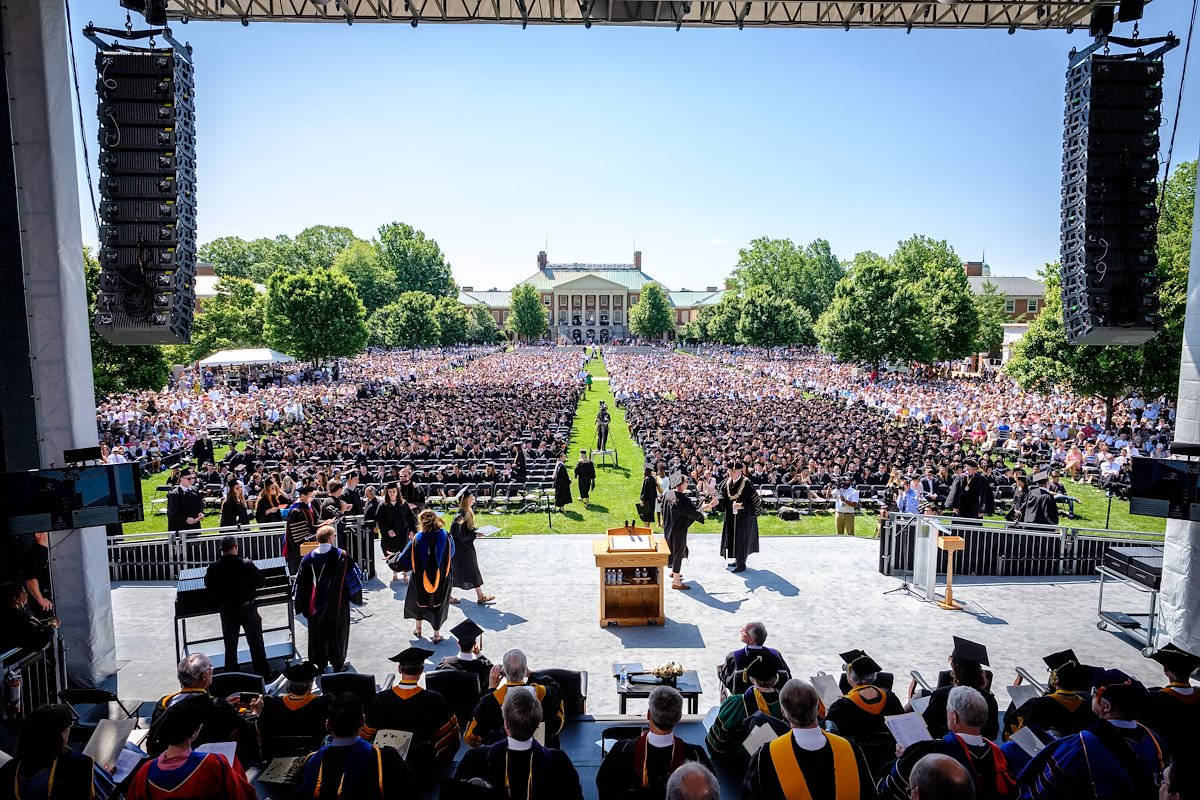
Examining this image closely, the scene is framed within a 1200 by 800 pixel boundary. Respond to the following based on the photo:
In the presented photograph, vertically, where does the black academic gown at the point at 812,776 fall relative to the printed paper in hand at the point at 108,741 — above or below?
above

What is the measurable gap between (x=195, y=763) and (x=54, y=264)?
5.16 metres

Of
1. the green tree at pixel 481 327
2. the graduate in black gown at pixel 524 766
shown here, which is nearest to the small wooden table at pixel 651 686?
the graduate in black gown at pixel 524 766

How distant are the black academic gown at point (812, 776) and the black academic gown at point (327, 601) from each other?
461cm

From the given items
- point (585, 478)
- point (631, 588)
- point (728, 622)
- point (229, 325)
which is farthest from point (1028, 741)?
point (229, 325)

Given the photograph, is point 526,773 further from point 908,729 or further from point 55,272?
point 55,272

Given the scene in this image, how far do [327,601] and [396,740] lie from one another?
2.97 m

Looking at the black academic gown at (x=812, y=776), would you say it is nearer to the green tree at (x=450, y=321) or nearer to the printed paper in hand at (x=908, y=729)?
the printed paper in hand at (x=908, y=729)

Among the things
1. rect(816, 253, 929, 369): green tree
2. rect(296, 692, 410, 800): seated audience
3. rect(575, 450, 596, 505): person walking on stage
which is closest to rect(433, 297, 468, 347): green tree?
rect(816, 253, 929, 369): green tree

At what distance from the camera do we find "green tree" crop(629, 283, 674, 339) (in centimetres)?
10350

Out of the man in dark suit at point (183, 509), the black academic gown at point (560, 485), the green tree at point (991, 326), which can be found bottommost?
the black academic gown at point (560, 485)

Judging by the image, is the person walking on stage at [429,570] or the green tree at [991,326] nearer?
the person walking on stage at [429,570]

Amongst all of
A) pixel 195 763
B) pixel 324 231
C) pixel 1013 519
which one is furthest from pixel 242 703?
pixel 324 231

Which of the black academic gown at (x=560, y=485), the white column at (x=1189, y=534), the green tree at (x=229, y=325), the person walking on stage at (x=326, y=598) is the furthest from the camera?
the green tree at (x=229, y=325)

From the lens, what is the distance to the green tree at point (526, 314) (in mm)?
103000
